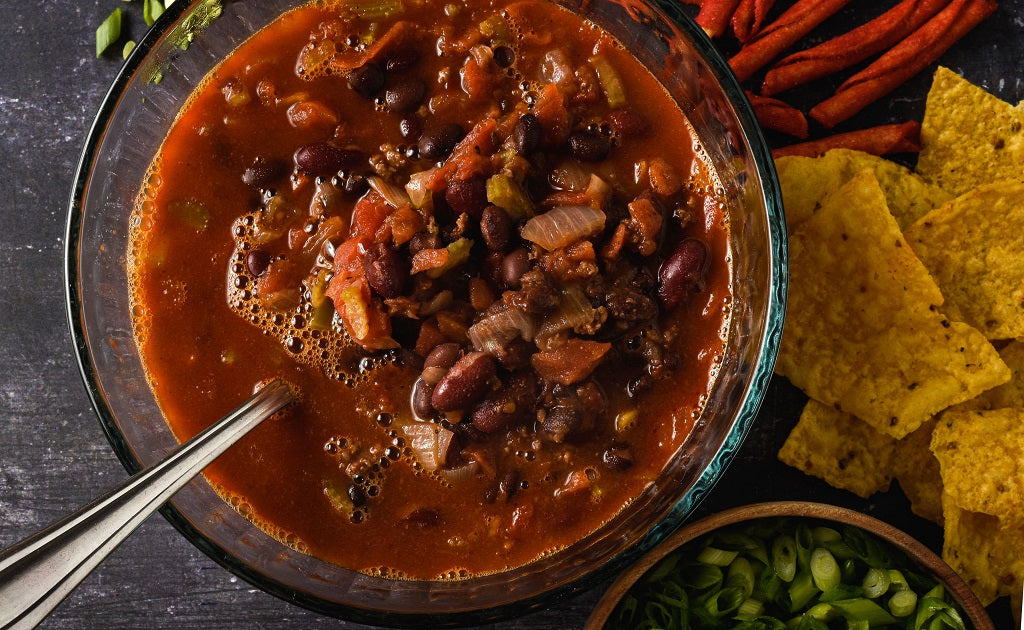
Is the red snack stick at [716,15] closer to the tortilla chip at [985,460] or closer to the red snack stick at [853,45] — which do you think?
the red snack stick at [853,45]

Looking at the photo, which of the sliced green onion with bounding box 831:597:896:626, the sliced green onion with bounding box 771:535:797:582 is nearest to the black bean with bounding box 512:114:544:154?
the sliced green onion with bounding box 771:535:797:582

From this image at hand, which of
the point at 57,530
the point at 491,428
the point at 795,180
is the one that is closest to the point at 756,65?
the point at 795,180

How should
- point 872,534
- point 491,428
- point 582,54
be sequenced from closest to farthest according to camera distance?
point 491,428, point 582,54, point 872,534

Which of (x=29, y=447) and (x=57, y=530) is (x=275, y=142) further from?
(x=29, y=447)

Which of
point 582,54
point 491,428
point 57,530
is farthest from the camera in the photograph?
point 582,54

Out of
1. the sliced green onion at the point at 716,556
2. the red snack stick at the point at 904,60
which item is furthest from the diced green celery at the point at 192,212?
the red snack stick at the point at 904,60

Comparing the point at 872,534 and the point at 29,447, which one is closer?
the point at 872,534
